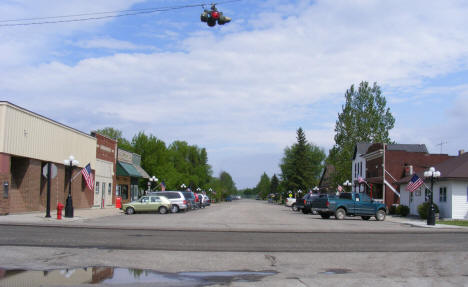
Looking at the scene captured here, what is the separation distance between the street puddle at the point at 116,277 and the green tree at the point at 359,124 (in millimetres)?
61313

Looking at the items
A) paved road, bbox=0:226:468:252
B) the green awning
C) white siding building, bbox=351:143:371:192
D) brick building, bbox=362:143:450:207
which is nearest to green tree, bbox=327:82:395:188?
white siding building, bbox=351:143:371:192

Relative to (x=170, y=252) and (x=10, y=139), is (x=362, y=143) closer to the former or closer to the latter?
(x=10, y=139)

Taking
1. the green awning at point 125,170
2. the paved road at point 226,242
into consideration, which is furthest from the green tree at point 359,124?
the paved road at point 226,242

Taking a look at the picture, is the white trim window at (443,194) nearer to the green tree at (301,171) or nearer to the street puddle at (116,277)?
the street puddle at (116,277)

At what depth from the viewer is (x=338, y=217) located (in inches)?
1359

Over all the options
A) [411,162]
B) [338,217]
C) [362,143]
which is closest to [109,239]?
[338,217]

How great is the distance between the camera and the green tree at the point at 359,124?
6944 centimetres

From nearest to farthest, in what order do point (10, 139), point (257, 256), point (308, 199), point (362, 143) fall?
point (257, 256) < point (10, 139) < point (308, 199) < point (362, 143)

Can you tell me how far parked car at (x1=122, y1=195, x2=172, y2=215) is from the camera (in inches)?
1499

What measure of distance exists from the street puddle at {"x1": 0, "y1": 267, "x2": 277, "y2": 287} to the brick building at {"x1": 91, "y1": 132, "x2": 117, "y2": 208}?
39.1 meters

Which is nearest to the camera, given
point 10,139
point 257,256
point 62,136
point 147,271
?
point 147,271

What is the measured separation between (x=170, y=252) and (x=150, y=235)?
510cm

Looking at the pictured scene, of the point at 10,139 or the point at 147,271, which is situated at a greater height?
the point at 10,139

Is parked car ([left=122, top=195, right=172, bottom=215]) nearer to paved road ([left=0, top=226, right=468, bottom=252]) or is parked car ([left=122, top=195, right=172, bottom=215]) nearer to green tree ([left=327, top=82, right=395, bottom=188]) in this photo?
paved road ([left=0, top=226, right=468, bottom=252])
